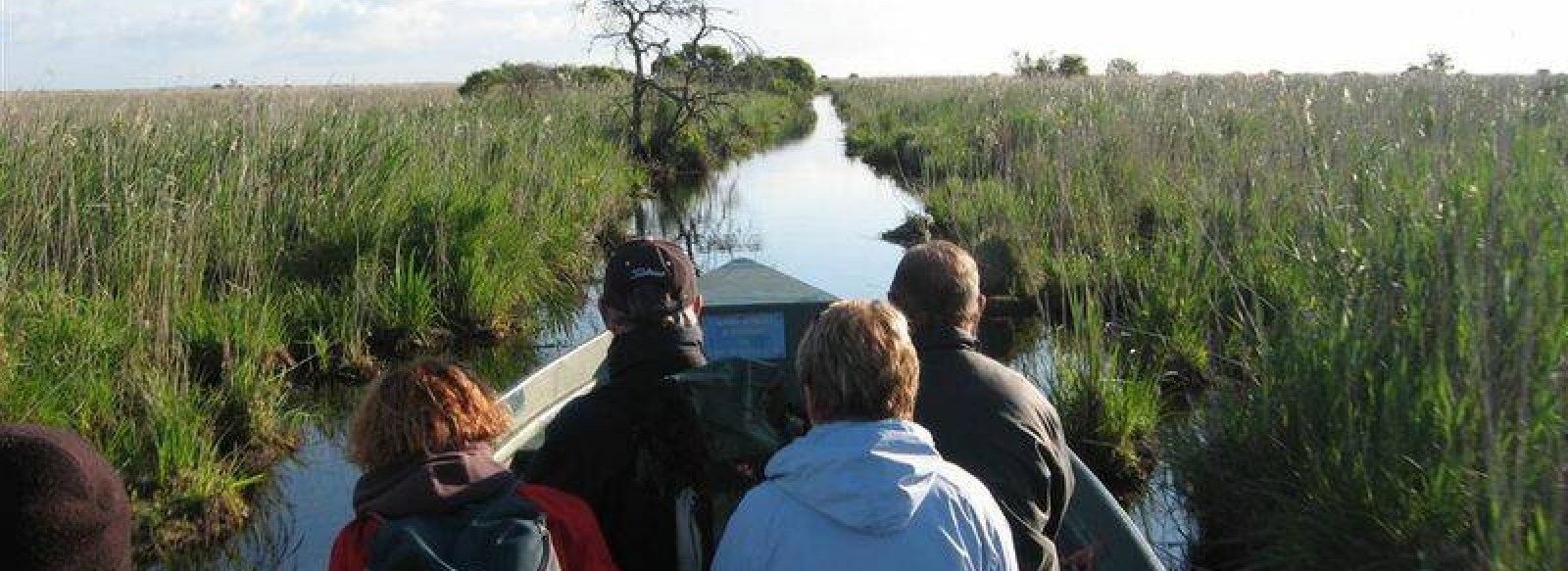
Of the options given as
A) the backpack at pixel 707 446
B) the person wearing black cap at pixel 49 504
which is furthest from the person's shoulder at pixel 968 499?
the person wearing black cap at pixel 49 504

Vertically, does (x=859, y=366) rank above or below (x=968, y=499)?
above

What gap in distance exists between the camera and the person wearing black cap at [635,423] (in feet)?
10.9

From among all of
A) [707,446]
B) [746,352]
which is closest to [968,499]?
[707,446]

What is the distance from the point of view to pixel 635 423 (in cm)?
334

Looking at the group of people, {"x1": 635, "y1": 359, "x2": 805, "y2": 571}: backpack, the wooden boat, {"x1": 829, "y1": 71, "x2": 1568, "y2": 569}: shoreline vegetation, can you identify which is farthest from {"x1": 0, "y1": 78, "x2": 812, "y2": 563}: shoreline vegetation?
{"x1": 829, "y1": 71, "x2": 1568, "y2": 569}: shoreline vegetation

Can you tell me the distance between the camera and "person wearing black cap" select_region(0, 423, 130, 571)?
81.4 inches

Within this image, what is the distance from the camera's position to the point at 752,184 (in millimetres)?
23812

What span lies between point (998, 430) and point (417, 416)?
1491mm

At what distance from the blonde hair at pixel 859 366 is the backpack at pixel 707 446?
16.7 inches

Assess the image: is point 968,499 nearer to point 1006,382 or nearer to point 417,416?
point 1006,382

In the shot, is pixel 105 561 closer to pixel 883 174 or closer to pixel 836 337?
pixel 836 337

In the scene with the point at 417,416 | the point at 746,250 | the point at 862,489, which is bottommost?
the point at 746,250

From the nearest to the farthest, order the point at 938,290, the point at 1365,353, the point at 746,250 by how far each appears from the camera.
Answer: the point at 938,290, the point at 1365,353, the point at 746,250

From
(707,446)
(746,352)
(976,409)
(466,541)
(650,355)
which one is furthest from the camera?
(746,352)
